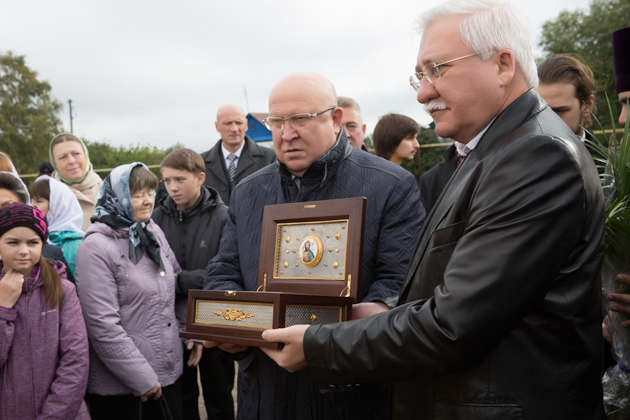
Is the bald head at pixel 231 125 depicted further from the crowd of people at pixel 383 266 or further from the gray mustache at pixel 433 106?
the gray mustache at pixel 433 106

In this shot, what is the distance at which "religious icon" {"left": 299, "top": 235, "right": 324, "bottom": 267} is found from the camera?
7.36 feet

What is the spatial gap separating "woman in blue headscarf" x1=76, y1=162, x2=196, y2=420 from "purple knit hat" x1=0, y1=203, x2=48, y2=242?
36 cm

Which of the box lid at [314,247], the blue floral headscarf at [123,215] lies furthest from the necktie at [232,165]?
the box lid at [314,247]

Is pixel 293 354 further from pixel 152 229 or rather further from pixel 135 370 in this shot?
pixel 152 229

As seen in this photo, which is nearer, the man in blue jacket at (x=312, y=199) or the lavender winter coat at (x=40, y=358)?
the man in blue jacket at (x=312, y=199)

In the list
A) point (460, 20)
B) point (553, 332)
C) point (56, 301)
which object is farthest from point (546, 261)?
point (56, 301)

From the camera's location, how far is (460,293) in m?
1.54

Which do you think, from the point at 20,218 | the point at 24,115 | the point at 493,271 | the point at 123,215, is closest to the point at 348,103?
the point at 123,215

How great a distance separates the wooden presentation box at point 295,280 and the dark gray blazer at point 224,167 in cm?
401

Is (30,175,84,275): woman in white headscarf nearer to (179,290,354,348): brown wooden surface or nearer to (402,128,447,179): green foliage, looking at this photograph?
(179,290,354,348): brown wooden surface

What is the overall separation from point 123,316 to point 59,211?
136 cm

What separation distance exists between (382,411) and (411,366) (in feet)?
3.37

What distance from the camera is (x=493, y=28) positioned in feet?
5.85

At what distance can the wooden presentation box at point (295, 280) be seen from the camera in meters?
2.04
